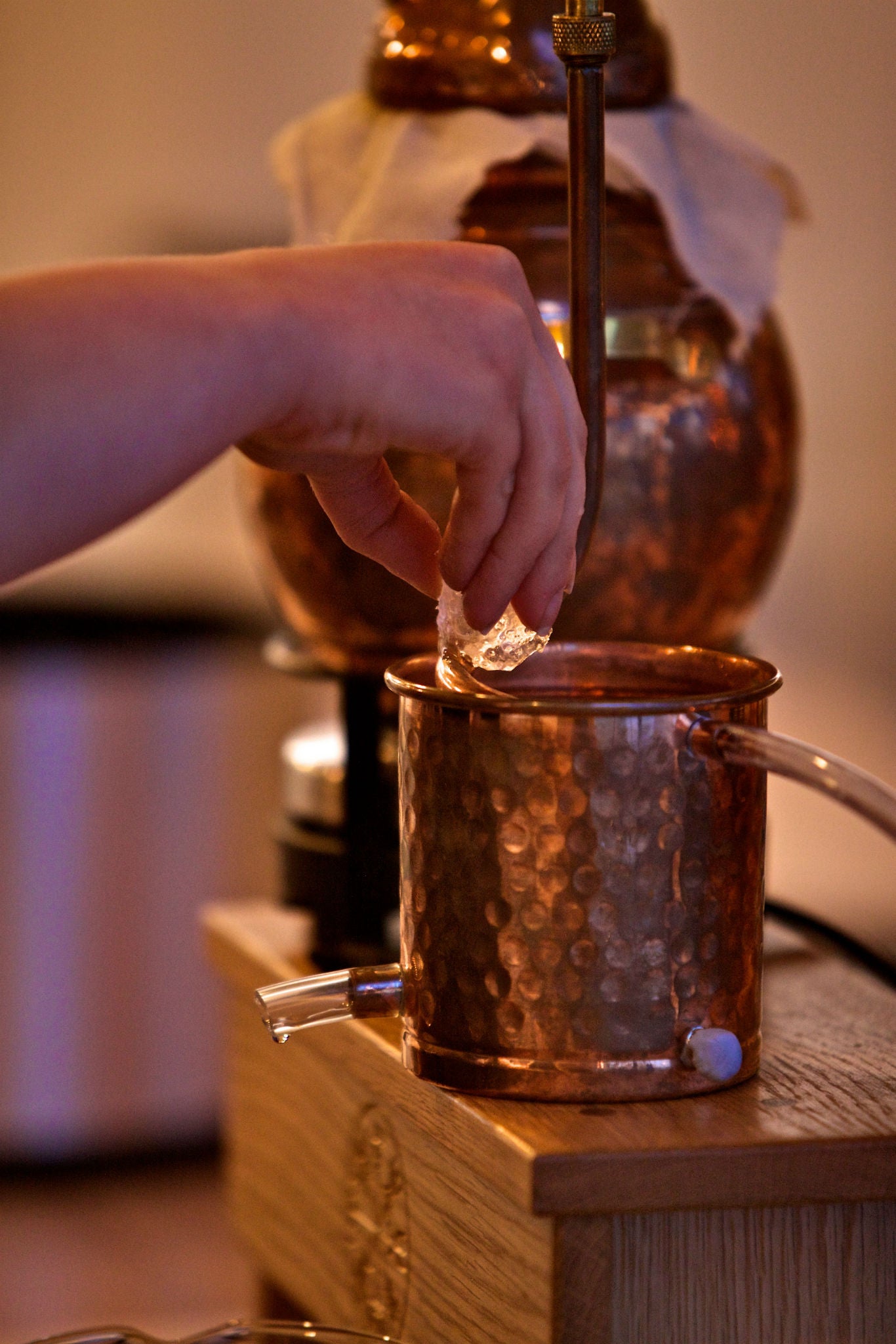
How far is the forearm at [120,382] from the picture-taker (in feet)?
1.35

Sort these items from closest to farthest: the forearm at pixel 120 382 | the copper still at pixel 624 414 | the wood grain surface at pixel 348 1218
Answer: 1. the forearm at pixel 120 382
2. the wood grain surface at pixel 348 1218
3. the copper still at pixel 624 414

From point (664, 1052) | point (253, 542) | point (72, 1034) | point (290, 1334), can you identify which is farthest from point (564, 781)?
point (72, 1034)

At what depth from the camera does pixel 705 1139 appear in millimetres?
470

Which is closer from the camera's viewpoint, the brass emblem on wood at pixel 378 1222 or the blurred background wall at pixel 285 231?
the brass emblem on wood at pixel 378 1222

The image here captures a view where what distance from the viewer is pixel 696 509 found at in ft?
2.23

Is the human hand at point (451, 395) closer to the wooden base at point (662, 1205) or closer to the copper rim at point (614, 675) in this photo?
the copper rim at point (614, 675)

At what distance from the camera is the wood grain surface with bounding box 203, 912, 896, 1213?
1.53ft

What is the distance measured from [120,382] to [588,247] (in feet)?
0.65

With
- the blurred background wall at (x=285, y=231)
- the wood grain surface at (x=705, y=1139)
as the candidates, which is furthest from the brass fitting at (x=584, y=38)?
the blurred background wall at (x=285, y=231)

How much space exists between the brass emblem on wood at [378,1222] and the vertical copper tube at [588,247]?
0.27 m

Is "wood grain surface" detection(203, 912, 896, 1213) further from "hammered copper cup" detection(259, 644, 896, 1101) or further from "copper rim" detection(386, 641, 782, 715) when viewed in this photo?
"copper rim" detection(386, 641, 782, 715)

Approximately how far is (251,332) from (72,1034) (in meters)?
1.74

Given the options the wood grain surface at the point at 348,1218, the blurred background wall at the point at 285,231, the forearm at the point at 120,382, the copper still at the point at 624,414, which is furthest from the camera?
the blurred background wall at the point at 285,231

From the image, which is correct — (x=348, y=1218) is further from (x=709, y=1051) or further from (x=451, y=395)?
(x=451, y=395)
